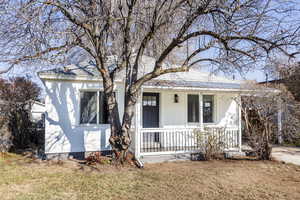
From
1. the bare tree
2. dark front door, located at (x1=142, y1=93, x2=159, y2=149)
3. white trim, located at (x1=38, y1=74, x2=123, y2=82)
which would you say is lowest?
dark front door, located at (x1=142, y1=93, x2=159, y2=149)

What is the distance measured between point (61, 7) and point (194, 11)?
3.79 metres

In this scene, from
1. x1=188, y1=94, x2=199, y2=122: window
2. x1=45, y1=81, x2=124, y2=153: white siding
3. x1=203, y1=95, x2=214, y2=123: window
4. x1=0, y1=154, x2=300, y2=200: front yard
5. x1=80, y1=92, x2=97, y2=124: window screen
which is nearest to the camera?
x1=0, y1=154, x2=300, y2=200: front yard

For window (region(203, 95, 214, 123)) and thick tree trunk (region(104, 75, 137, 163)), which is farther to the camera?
window (region(203, 95, 214, 123))

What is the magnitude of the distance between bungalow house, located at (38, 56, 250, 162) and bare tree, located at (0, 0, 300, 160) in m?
1.07

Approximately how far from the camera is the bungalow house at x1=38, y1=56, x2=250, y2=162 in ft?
24.2

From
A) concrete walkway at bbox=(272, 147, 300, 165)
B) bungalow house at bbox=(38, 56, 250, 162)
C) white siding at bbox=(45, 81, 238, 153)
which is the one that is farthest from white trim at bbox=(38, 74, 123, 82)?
concrete walkway at bbox=(272, 147, 300, 165)

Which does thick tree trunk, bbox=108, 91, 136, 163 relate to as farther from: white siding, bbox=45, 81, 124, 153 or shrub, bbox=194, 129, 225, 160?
shrub, bbox=194, 129, 225, 160

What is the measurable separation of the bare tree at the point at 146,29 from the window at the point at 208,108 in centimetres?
296

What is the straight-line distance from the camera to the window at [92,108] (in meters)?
7.82

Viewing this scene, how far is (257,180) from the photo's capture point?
5.36 m

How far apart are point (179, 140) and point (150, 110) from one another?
1.90 metres

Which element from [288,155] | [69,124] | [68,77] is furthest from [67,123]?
[288,155]

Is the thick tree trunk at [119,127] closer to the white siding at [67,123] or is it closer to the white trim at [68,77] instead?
the white trim at [68,77]

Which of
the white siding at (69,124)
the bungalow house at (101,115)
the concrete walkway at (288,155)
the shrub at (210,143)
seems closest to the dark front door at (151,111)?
the bungalow house at (101,115)
